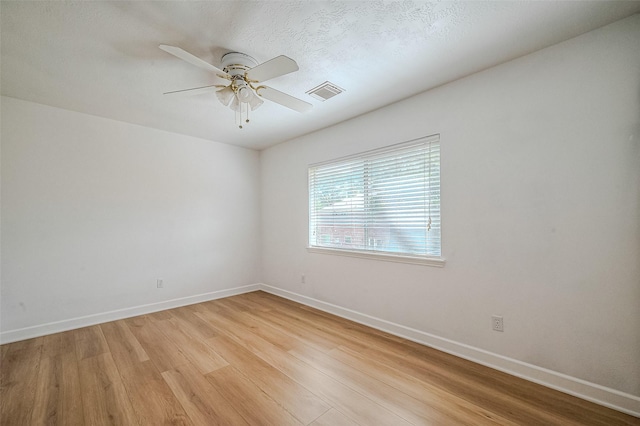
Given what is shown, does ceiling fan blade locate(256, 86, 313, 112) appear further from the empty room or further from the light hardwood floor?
the light hardwood floor

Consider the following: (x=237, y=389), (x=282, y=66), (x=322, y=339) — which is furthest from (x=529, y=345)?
(x=282, y=66)

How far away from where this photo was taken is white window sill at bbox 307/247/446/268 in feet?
8.29

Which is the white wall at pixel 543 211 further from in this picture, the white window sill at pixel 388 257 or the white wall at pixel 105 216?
the white wall at pixel 105 216

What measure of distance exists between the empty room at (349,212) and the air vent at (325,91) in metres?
0.07

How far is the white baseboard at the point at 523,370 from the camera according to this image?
1686 millimetres

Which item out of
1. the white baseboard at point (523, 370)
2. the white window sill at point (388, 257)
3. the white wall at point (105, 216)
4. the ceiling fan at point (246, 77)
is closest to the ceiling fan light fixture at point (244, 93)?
the ceiling fan at point (246, 77)

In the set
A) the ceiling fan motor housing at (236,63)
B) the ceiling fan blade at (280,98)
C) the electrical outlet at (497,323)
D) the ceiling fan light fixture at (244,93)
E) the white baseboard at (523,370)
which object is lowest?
the white baseboard at (523,370)

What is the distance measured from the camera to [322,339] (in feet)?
8.95

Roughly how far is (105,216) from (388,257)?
352 centimetres

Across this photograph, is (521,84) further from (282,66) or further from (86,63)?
(86,63)

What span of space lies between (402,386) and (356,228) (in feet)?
5.84

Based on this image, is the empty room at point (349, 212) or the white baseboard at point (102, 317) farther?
the white baseboard at point (102, 317)

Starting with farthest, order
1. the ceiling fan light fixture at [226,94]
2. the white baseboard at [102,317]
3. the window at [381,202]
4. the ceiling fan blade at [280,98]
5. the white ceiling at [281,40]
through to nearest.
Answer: the white baseboard at [102,317]
the window at [381,202]
the ceiling fan light fixture at [226,94]
the ceiling fan blade at [280,98]
the white ceiling at [281,40]

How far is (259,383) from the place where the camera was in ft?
6.50
